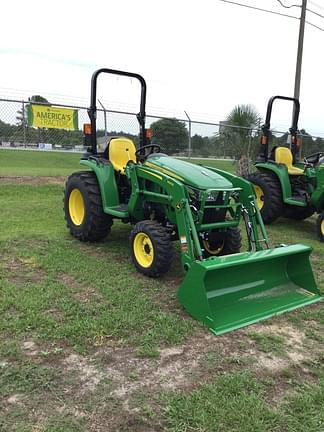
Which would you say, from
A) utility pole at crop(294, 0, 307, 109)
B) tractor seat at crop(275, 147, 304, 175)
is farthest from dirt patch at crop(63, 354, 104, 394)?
utility pole at crop(294, 0, 307, 109)

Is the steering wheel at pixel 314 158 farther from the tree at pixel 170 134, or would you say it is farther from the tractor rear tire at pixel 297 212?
the tree at pixel 170 134

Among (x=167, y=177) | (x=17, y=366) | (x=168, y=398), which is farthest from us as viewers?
(x=167, y=177)

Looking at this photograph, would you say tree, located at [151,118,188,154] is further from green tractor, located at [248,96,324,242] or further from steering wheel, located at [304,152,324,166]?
steering wheel, located at [304,152,324,166]

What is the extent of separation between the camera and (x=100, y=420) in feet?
7.64

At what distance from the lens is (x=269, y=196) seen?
7613 millimetres

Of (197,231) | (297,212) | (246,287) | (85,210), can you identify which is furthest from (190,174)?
(297,212)

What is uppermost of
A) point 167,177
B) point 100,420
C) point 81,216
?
point 167,177

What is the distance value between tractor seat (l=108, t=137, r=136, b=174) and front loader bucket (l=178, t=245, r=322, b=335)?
2.49 meters

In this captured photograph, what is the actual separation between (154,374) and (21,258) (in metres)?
2.69

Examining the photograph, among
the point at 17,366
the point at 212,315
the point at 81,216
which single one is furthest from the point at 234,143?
the point at 17,366

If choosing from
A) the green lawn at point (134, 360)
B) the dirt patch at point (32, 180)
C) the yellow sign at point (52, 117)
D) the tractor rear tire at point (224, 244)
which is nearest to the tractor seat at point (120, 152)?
the green lawn at point (134, 360)

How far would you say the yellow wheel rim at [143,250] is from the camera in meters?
4.43

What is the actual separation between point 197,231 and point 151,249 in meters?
0.51

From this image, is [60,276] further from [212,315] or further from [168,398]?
[168,398]
